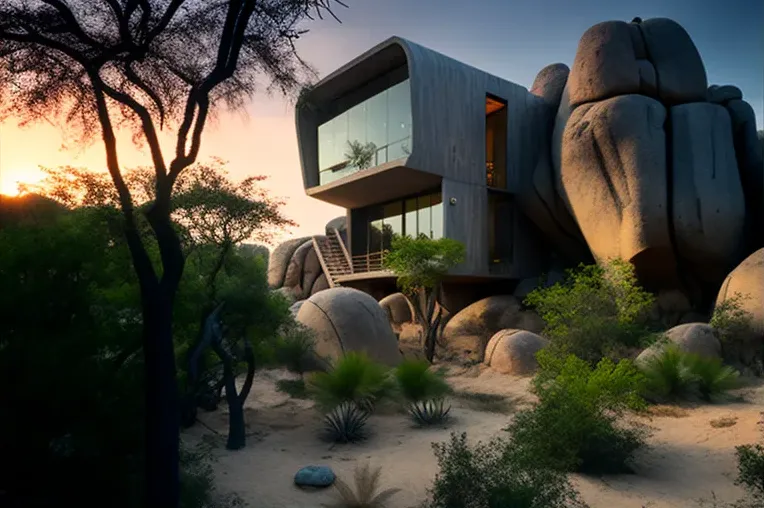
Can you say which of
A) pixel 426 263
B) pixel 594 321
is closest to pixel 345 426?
Result: pixel 594 321

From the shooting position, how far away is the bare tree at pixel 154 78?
5.80 metres

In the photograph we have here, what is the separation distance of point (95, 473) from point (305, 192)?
21.0 meters

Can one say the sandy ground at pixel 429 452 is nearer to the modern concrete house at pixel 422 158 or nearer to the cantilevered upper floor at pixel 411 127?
the modern concrete house at pixel 422 158

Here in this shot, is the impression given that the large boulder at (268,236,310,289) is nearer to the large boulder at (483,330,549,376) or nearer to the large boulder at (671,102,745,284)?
the large boulder at (483,330,549,376)

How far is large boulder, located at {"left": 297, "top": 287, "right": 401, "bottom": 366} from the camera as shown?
1448 centimetres

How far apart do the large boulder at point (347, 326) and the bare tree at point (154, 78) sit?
675 centimetres

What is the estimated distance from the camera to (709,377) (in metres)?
10.9

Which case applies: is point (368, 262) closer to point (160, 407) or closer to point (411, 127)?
point (411, 127)

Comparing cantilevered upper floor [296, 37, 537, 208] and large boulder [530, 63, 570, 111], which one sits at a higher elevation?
large boulder [530, 63, 570, 111]

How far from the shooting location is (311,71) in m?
8.82

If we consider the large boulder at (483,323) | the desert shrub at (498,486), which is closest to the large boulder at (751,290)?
the large boulder at (483,323)

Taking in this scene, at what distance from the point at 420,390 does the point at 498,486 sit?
494 centimetres

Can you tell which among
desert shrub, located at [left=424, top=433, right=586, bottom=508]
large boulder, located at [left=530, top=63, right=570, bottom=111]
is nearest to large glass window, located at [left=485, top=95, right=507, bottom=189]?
large boulder, located at [left=530, top=63, right=570, bottom=111]

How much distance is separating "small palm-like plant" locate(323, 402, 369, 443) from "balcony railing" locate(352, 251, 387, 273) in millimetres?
13050
